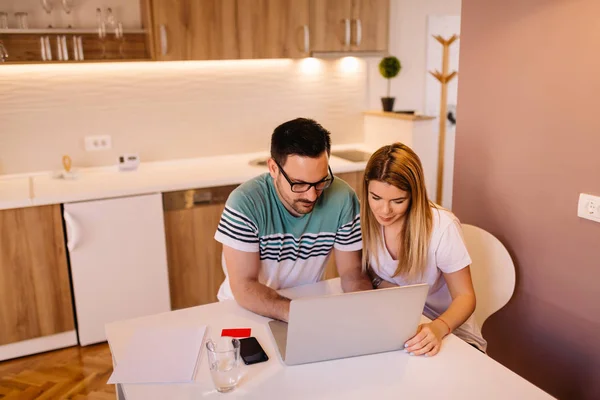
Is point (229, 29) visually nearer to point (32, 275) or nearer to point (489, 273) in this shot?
point (32, 275)

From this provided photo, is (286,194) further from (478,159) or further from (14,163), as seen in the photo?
(14,163)

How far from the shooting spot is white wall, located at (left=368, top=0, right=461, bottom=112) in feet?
13.8

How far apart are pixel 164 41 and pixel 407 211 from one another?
1956 millimetres

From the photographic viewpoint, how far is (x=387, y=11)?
3756 millimetres

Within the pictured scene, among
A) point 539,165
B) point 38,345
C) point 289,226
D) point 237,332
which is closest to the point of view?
point 237,332

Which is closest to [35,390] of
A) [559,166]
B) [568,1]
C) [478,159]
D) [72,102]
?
[72,102]

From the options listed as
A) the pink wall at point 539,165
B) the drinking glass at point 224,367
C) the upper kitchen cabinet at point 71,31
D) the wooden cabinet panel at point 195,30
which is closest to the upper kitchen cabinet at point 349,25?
the wooden cabinet panel at point 195,30

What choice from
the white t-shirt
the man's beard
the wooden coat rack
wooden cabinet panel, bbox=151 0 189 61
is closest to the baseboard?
wooden cabinet panel, bbox=151 0 189 61

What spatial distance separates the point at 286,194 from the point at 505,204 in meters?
0.98

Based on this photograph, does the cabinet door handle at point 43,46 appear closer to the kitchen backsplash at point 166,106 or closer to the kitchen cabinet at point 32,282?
the kitchen backsplash at point 166,106

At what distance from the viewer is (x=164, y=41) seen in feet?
10.5

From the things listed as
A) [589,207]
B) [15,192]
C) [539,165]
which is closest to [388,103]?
[539,165]

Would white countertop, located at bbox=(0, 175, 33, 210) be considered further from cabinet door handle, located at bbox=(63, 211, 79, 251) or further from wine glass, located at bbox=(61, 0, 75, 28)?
wine glass, located at bbox=(61, 0, 75, 28)

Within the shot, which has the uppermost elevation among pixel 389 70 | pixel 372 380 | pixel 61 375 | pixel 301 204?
pixel 389 70
